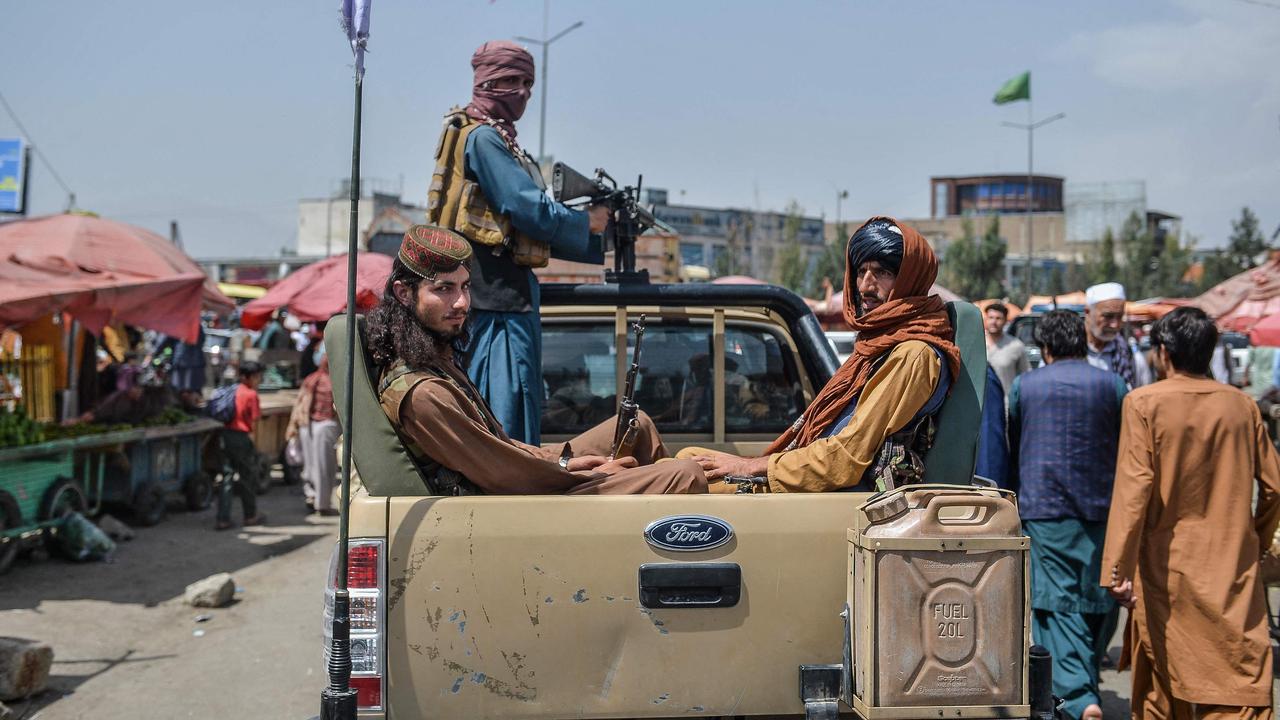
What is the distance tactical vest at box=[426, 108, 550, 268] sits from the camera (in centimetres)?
391

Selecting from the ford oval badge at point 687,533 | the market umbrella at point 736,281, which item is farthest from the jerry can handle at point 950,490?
the market umbrella at point 736,281

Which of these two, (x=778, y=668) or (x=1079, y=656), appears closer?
(x=778, y=668)

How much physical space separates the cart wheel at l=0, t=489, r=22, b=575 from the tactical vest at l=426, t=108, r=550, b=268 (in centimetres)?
579

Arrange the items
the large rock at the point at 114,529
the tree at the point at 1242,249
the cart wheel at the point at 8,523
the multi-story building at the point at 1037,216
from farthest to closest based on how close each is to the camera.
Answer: the multi-story building at the point at 1037,216 < the tree at the point at 1242,249 < the large rock at the point at 114,529 < the cart wheel at the point at 8,523

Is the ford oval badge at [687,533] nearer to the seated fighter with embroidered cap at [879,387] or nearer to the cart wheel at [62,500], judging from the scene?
the seated fighter with embroidered cap at [879,387]

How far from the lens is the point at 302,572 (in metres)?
8.79

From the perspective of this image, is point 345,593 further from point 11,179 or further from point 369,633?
point 11,179

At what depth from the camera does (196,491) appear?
11555 mm

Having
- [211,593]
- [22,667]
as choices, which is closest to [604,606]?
[22,667]

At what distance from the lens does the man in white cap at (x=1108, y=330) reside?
6.90 metres

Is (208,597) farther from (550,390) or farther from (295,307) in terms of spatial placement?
(295,307)

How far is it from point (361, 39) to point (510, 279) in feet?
4.64

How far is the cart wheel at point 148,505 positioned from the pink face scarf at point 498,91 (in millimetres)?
7938

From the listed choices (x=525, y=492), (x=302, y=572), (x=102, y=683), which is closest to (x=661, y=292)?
(x=525, y=492)
